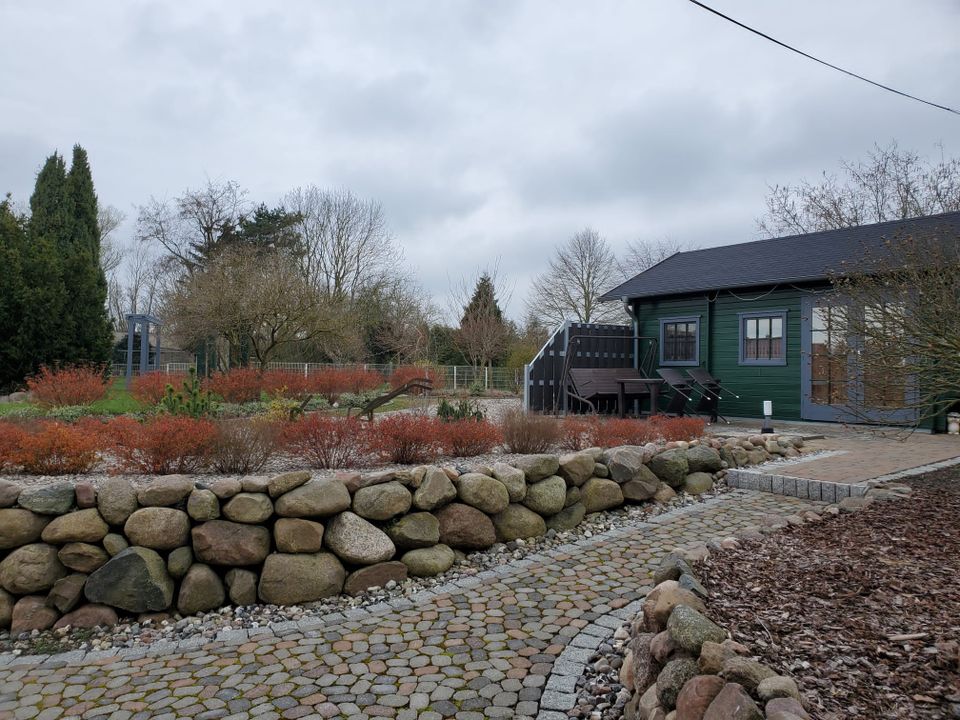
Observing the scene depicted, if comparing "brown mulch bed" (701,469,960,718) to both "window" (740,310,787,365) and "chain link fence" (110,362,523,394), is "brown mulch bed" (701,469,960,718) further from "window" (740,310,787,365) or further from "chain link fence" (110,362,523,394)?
"chain link fence" (110,362,523,394)

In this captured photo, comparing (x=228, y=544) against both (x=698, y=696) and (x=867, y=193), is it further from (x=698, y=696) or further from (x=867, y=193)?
(x=867, y=193)

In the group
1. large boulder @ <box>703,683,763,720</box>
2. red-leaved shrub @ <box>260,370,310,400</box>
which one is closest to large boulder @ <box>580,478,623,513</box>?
large boulder @ <box>703,683,763,720</box>

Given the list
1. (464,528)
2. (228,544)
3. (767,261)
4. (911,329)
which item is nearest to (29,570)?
(228,544)

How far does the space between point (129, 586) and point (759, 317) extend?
35.0 ft

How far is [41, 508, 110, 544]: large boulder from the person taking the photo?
3477mm

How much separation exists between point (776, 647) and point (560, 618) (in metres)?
1.34

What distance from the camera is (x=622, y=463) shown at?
528cm

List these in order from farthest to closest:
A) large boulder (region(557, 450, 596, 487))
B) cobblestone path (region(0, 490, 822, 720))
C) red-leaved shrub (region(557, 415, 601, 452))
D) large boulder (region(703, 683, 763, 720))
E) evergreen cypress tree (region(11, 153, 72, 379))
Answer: evergreen cypress tree (region(11, 153, 72, 379)) → red-leaved shrub (region(557, 415, 601, 452)) → large boulder (region(557, 450, 596, 487)) → cobblestone path (region(0, 490, 822, 720)) → large boulder (region(703, 683, 763, 720))

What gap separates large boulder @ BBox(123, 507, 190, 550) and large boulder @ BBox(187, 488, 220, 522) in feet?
0.23

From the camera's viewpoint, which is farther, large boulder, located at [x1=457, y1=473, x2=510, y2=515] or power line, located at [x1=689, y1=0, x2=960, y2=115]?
power line, located at [x1=689, y1=0, x2=960, y2=115]

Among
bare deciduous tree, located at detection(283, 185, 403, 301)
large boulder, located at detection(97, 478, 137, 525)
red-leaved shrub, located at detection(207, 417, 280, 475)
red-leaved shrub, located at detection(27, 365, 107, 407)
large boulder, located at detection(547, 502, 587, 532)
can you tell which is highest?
bare deciduous tree, located at detection(283, 185, 403, 301)

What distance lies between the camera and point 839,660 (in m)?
1.92

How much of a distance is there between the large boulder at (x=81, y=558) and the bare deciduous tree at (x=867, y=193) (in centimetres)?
1740

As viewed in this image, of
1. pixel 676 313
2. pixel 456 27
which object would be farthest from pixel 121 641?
pixel 676 313
